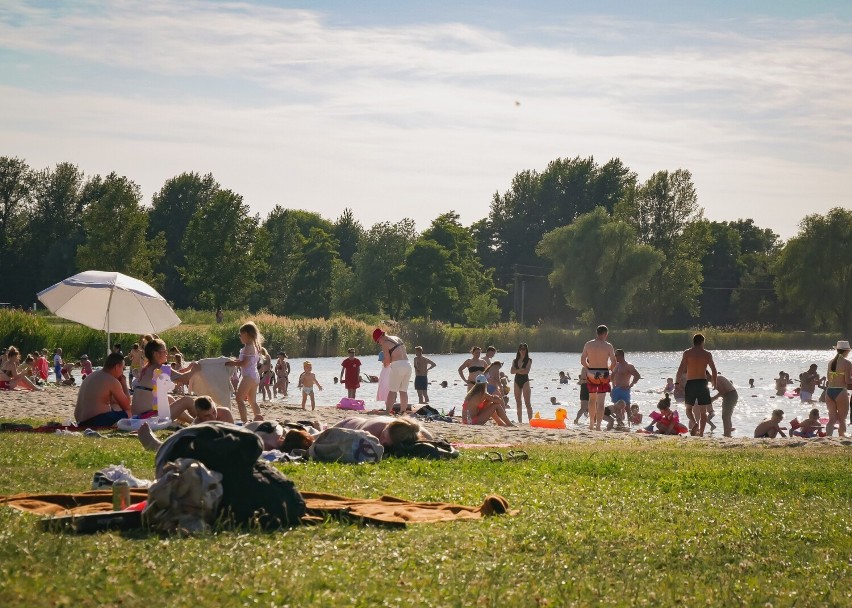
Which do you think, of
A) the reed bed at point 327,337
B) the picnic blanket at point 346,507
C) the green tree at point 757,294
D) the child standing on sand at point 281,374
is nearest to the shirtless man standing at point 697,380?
the picnic blanket at point 346,507

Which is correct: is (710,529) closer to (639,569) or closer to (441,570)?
(639,569)

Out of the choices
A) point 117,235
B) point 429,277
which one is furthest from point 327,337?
point 429,277

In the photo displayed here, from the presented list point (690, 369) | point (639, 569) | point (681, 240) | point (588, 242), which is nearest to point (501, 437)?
point (690, 369)

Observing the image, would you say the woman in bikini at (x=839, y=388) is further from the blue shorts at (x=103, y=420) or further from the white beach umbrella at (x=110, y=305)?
the blue shorts at (x=103, y=420)

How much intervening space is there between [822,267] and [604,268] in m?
15.8

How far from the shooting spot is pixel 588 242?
91.0m

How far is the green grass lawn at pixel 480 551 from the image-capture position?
221 inches

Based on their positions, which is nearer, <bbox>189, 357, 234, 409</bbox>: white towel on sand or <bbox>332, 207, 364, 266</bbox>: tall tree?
<bbox>189, 357, 234, 409</bbox>: white towel on sand

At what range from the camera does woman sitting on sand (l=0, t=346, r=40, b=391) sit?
88.5ft

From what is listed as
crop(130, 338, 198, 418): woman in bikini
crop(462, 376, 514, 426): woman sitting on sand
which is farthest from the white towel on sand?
crop(462, 376, 514, 426): woman sitting on sand

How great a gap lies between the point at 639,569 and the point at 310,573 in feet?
6.32

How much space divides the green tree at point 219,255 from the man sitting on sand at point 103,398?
6370 cm

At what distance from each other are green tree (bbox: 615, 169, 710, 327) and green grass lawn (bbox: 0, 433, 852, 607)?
90.6 m

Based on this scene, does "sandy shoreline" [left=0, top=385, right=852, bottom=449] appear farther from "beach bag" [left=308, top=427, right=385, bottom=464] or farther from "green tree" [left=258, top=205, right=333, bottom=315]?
"green tree" [left=258, top=205, right=333, bottom=315]
